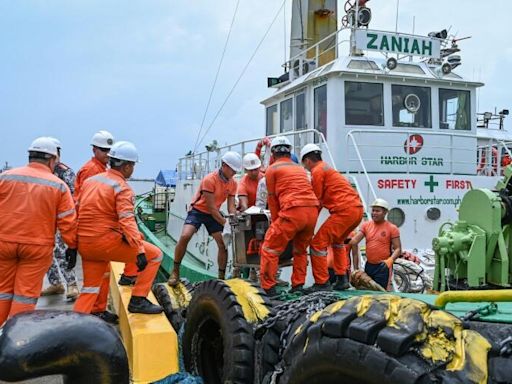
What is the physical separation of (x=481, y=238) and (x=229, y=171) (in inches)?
130

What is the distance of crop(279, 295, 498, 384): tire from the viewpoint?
178cm

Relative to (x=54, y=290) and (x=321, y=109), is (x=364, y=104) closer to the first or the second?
(x=321, y=109)

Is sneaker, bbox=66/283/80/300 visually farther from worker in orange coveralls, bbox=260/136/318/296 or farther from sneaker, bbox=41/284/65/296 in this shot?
worker in orange coveralls, bbox=260/136/318/296

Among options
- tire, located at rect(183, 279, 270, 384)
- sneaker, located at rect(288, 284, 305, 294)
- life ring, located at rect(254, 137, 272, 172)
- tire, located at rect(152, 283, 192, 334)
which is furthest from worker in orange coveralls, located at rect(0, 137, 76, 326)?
life ring, located at rect(254, 137, 272, 172)

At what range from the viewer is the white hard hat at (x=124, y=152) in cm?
471

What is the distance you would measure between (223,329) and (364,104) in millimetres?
6622

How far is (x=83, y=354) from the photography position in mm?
1938

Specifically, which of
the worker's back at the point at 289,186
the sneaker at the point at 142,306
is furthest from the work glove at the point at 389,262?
the sneaker at the point at 142,306

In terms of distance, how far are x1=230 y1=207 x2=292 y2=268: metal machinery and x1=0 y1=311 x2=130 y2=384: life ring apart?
3.56 meters

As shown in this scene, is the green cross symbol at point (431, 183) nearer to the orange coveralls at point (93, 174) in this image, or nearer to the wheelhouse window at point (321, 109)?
the wheelhouse window at point (321, 109)

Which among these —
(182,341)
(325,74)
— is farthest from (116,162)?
(325,74)

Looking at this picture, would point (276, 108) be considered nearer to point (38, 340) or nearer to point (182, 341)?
point (182, 341)

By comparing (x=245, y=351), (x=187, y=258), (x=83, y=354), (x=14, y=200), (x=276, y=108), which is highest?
(x=276, y=108)

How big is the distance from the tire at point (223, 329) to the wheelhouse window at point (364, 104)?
5941 mm
